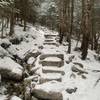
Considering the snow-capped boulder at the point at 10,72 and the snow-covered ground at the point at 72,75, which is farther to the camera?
the snow-capped boulder at the point at 10,72

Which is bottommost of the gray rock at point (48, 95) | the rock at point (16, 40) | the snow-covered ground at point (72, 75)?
the gray rock at point (48, 95)

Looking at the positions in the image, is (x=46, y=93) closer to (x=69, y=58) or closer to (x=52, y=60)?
(x=52, y=60)

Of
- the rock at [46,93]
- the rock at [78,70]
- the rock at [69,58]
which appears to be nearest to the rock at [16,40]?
the rock at [69,58]

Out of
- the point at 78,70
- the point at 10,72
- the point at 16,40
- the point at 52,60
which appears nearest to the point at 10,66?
the point at 10,72

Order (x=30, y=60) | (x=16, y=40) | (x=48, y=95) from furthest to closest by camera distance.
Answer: (x=16, y=40) < (x=30, y=60) < (x=48, y=95)

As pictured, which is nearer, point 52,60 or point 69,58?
point 52,60

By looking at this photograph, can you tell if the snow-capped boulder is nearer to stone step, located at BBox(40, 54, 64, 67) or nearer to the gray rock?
stone step, located at BBox(40, 54, 64, 67)

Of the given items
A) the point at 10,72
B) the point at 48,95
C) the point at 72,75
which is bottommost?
the point at 48,95

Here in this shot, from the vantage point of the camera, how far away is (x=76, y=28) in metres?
33.8

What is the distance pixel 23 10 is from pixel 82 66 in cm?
1462

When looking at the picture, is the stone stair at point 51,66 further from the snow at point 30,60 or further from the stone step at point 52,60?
the snow at point 30,60

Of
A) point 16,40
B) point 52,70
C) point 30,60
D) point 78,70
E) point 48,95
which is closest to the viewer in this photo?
point 48,95

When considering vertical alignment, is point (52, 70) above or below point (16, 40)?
below

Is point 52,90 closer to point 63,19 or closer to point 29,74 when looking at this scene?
point 29,74
